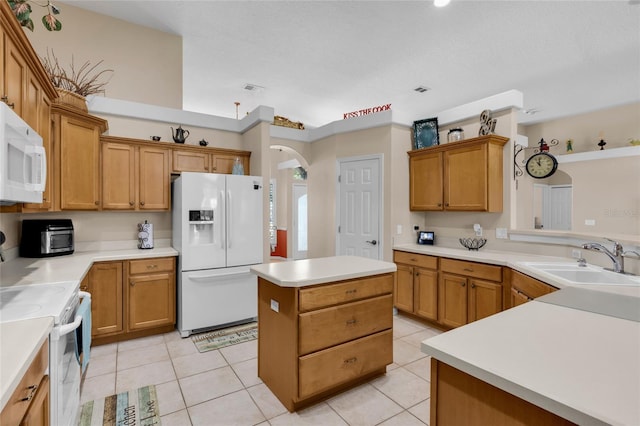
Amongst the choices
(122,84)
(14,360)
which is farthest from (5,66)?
(122,84)

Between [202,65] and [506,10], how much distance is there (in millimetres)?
4015

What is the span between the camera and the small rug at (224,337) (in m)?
3.20

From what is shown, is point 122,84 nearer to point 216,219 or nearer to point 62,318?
Answer: point 216,219

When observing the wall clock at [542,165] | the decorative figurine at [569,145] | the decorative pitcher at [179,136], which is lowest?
the wall clock at [542,165]

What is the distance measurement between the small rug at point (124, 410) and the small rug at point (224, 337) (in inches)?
30.6

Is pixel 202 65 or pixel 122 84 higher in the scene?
pixel 202 65

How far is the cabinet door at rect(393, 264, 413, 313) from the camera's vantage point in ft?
12.7

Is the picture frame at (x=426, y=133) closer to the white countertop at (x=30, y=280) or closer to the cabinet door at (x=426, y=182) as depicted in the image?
the cabinet door at (x=426, y=182)

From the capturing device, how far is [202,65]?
4.70m

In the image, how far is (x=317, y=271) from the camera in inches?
91.7

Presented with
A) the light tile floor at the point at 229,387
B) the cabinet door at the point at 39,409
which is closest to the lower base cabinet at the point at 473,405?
the light tile floor at the point at 229,387

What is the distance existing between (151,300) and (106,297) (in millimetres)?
408

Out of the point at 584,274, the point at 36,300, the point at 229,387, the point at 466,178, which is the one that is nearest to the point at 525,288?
the point at 584,274

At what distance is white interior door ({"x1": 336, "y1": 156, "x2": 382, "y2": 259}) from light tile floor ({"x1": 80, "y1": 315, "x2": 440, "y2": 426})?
4.79 feet
